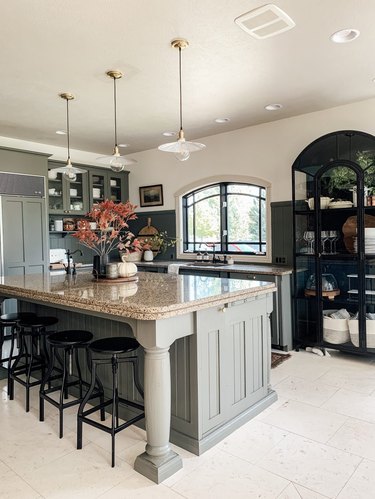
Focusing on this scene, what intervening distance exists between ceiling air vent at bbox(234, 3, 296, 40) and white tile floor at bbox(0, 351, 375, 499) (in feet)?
9.09

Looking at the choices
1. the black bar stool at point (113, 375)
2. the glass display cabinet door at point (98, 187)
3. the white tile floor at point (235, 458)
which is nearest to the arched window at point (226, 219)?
the glass display cabinet door at point (98, 187)

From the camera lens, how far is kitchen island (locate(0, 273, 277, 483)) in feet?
7.09

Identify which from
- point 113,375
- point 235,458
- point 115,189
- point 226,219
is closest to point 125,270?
point 113,375

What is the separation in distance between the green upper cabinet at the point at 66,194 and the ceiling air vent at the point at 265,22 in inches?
154

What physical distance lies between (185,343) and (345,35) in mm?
2504

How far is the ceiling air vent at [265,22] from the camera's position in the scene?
7.77ft

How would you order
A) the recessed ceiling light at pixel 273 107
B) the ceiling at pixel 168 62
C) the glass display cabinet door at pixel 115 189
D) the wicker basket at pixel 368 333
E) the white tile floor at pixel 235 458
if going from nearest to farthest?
1. the white tile floor at pixel 235 458
2. the ceiling at pixel 168 62
3. the wicker basket at pixel 368 333
4. the recessed ceiling light at pixel 273 107
5. the glass display cabinet door at pixel 115 189

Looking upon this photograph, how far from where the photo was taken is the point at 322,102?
13.9 feet

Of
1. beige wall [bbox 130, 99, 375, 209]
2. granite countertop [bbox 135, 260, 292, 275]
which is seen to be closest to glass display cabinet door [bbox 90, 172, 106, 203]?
beige wall [bbox 130, 99, 375, 209]

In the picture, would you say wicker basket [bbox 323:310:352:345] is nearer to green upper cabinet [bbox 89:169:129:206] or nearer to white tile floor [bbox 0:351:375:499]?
white tile floor [bbox 0:351:375:499]

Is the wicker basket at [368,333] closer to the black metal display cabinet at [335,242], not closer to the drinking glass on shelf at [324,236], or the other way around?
the black metal display cabinet at [335,242]

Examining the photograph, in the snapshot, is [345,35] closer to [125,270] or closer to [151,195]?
[125,270]

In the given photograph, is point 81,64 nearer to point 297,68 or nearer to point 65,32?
point 65,32

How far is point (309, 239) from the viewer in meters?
4.44
